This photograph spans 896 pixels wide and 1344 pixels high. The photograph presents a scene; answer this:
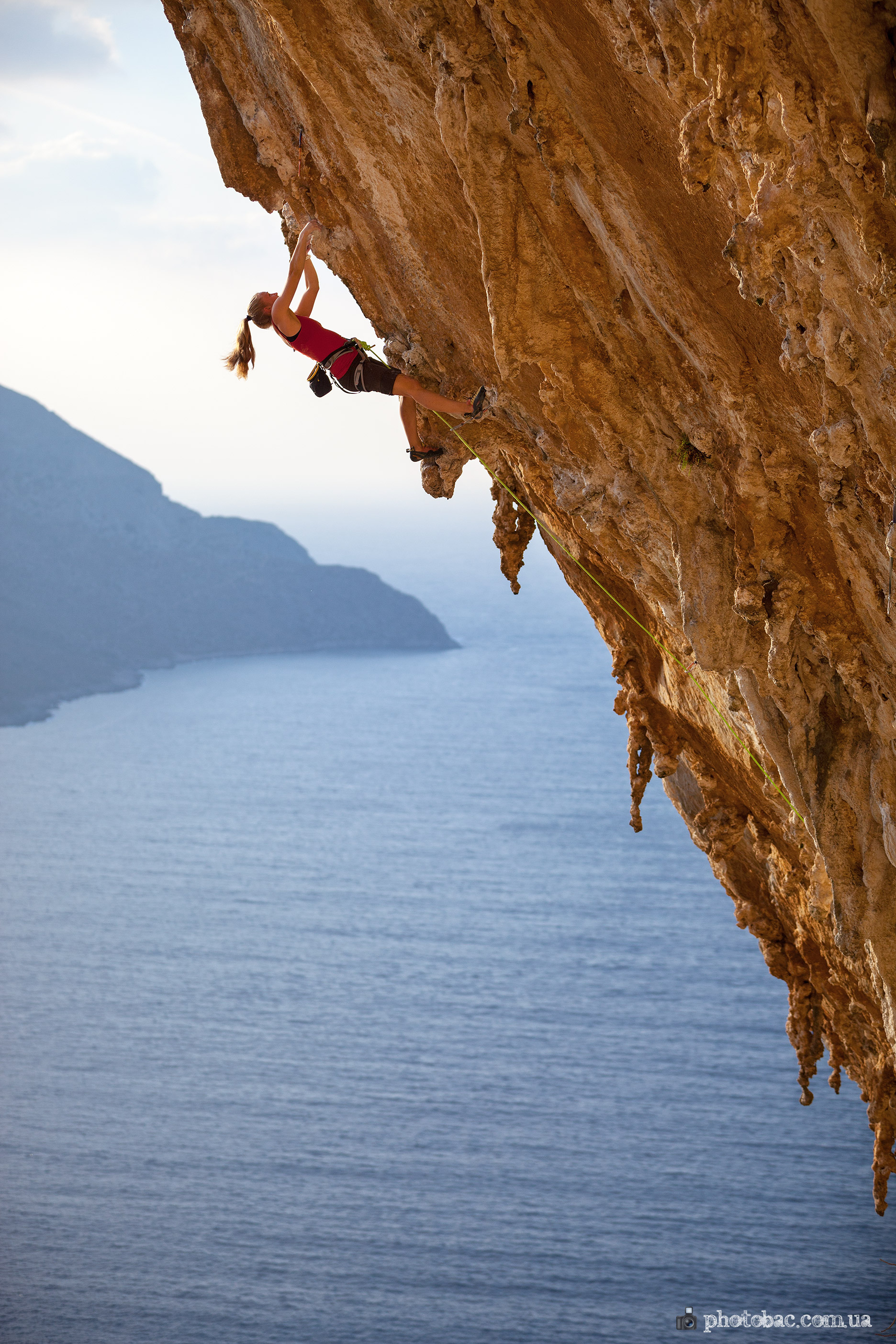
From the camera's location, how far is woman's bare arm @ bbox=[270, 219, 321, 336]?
5879mm

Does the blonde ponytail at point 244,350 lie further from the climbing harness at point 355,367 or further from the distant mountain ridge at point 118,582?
the distant mountain ridge at point 118,582

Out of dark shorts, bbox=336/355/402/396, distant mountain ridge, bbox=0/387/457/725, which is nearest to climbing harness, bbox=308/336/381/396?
dark shorts, bbox=336/355/402/396

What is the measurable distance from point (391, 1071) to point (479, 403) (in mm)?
29881

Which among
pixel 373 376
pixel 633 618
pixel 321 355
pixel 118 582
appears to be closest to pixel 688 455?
pixel 373 376

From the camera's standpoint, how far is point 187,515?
75750 mm

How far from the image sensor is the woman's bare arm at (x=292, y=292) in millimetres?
5879

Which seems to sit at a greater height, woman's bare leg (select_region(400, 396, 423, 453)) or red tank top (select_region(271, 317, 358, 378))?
red tank top (select_region(271, 317, 358, 378))

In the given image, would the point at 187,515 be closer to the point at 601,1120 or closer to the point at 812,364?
the point at 601,1120

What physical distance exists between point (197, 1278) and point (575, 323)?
2545 cm

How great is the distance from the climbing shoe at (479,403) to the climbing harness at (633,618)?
0.25 m

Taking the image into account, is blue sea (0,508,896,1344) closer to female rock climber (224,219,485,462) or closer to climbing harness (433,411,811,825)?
climbing harness (433,411,811,825)

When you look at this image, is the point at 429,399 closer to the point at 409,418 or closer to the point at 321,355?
the point at 409,418

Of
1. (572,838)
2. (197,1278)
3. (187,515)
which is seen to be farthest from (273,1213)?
(187,515)

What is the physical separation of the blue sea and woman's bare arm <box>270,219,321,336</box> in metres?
23.4
